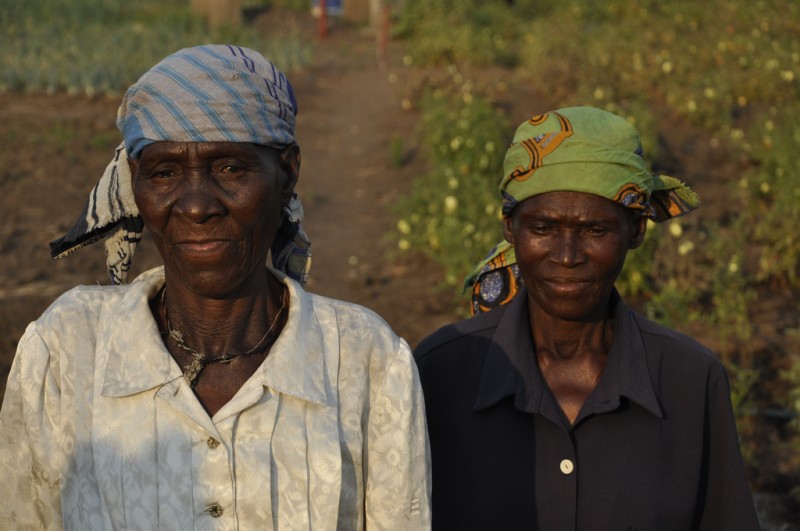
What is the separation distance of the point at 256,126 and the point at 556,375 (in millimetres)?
1150

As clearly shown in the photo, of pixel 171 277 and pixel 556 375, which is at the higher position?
pixel 171 277

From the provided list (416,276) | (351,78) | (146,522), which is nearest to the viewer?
(146,522)

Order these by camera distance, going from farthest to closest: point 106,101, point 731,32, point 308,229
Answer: point 731,32
point 106,101
point 308,229

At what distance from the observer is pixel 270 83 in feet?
6.79

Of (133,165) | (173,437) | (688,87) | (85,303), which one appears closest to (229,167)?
(133,165)

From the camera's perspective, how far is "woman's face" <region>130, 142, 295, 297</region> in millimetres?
1979

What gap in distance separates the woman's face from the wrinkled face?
88 centimetres

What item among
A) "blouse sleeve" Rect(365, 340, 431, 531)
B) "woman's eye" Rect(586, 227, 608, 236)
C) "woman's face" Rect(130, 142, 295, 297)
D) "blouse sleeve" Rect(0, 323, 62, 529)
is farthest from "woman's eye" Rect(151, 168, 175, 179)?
"woman's eye" Rect(586, 227, 608, 236)

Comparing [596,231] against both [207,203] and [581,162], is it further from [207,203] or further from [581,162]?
[207,203]

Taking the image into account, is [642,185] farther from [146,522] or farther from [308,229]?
[308,229]

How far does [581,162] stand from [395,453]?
967mm

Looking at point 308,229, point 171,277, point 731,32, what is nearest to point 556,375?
point 171,277

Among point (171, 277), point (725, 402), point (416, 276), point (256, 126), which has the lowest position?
point (416, 276)

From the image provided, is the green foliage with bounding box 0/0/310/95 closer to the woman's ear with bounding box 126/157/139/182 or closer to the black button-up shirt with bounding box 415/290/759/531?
the black button-up shirt with bounding box 415/290/759/531
